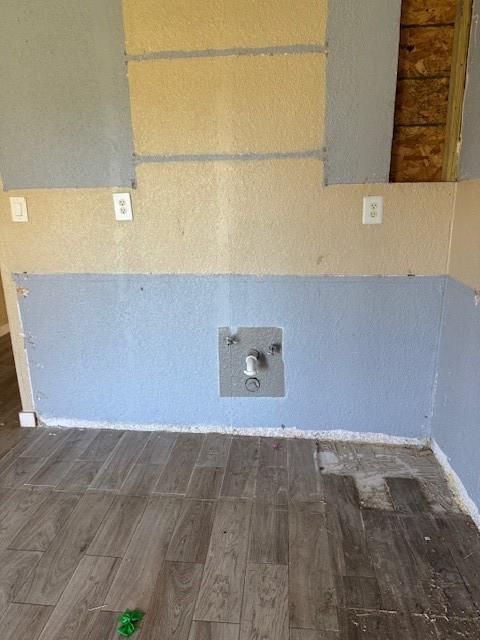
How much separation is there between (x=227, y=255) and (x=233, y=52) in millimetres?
825

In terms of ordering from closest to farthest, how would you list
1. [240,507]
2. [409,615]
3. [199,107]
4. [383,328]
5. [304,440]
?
[409,615], [240,507], [199,107], [383,328], [304,440]

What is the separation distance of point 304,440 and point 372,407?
0.37 meters

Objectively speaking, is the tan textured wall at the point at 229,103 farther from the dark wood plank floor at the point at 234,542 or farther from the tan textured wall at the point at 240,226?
the dark wood plank floor at the point at 234,542

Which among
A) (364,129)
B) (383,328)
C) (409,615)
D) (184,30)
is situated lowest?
(409,615)

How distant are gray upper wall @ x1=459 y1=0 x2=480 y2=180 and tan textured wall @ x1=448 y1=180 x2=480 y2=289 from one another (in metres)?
0.06

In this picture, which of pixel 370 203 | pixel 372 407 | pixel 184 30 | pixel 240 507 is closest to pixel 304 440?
pixel 372 407

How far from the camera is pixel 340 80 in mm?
1814

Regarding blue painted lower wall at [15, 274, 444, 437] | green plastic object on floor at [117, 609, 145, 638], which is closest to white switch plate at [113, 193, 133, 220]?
blue painted lower wall at [15, 274, 444, 437]

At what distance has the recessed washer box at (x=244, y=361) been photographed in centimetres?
214

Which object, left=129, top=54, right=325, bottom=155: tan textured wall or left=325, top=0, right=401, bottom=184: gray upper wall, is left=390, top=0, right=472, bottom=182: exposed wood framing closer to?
left=325, top=0, right=401, bottom=184: gray upper wall

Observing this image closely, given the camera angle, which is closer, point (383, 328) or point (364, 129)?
point (364, 129)

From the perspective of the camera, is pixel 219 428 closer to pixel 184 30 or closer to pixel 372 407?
pixel 372 407

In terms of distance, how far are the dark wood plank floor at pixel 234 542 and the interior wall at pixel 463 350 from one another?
0.60ft

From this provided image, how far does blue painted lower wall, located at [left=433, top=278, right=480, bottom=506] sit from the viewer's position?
5.44 feet
